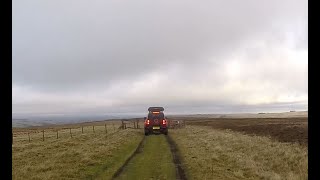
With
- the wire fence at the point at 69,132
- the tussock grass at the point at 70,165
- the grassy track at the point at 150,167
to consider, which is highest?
the grassy track at the point at 150,167

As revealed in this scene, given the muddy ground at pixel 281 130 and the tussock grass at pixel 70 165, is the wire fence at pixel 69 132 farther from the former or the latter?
the tussock grass at pixel 70 165

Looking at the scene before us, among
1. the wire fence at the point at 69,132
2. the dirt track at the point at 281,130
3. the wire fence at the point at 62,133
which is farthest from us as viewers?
the wire fence at the point at 69,132

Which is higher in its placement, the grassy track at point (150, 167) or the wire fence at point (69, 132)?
the grassy track at point (150, 167)

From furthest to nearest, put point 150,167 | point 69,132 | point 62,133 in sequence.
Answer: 1. point 69,132
2. point 62,133
3. point 150,167

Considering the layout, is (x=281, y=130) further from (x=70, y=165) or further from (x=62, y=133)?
(x=62, y=133)

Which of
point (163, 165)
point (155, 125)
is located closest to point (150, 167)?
point (163, 165)

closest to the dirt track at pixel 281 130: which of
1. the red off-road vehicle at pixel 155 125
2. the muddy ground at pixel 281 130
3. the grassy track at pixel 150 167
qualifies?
the muddy ground at pixel 281 130

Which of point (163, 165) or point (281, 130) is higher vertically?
point (163, 165)

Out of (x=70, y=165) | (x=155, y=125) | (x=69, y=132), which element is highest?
(x=155, y=125)

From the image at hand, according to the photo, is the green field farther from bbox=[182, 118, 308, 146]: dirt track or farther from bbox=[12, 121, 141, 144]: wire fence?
bbox=[12, 121, 141, 144]: wire fence

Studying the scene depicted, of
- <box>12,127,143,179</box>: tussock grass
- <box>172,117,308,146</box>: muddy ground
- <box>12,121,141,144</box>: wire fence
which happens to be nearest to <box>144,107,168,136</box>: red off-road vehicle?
<box>12,121,141,144</box>: wire fence

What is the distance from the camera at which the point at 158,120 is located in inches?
1565

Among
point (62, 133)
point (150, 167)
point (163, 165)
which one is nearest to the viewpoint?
point (150, 167)
